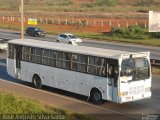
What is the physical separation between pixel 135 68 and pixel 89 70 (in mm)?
2342

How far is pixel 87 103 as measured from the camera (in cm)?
2106

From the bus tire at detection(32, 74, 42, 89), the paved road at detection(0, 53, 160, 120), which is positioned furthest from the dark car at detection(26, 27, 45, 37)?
the bus tire at detection(32, 74, 42, 89)

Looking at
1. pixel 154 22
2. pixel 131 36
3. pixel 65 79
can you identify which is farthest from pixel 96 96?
pixel 131 36

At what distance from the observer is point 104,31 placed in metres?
70.7

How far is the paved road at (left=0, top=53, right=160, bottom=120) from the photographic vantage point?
19016mm

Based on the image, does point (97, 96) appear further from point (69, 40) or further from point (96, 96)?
point (69, 40)

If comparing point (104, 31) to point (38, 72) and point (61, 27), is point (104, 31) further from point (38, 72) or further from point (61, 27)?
point (38, 72)

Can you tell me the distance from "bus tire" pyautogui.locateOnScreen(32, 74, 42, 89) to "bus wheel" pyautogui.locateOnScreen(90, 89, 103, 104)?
450 centimetres

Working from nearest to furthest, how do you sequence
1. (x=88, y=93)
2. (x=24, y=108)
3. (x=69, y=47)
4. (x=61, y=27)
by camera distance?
1. (x=24, y=108)
2. (x=88, y=93)
3. (x=69, y=47)
4. (x=61, y=27)

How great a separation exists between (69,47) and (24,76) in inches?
164

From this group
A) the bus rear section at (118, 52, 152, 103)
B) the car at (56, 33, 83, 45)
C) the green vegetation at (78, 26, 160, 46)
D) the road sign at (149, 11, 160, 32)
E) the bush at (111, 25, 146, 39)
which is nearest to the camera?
the bus rear section at (118, 52, 152, 103)

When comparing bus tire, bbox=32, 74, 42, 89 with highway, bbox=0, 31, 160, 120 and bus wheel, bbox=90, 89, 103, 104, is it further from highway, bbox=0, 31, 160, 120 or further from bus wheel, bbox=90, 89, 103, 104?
bus wheel, bbox=90, 89, 103, 104

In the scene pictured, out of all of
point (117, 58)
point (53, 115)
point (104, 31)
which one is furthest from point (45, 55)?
point (104, 31)

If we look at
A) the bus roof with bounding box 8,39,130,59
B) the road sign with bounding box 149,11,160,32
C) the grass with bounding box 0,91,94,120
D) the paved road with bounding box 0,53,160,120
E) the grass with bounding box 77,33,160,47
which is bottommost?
the paved road with bounding box 0,53,160,120
